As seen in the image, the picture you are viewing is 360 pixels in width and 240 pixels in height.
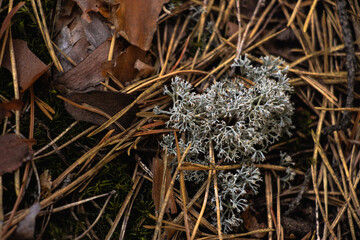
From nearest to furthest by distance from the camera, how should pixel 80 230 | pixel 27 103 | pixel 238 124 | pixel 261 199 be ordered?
pixel 80 230 → pixel 27 103 → pixel 238 124 → pixel 261 199

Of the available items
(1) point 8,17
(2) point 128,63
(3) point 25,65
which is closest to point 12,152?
(3) point 25,65

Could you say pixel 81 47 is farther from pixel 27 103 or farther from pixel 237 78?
pixel 237 78

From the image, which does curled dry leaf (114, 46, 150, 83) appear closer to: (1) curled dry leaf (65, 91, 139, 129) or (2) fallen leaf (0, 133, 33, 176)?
(1) curled dry leaf (65, 91, 139, 129)

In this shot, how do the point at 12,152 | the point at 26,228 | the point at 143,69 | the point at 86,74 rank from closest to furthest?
the point at 26,228
the point at 12,152
the point at 86,74
the point at 143,69

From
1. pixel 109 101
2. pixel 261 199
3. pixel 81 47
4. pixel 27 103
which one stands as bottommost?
pixel 261 199

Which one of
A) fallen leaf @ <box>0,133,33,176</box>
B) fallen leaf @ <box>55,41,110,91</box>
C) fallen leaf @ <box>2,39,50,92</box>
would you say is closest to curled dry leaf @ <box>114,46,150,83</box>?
fallen leaf @ <box>55,41,110,91</box>

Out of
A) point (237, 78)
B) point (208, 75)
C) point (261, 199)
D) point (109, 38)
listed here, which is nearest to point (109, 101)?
point (109, 38)

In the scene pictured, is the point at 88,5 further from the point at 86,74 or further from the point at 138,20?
the point at 86,74
